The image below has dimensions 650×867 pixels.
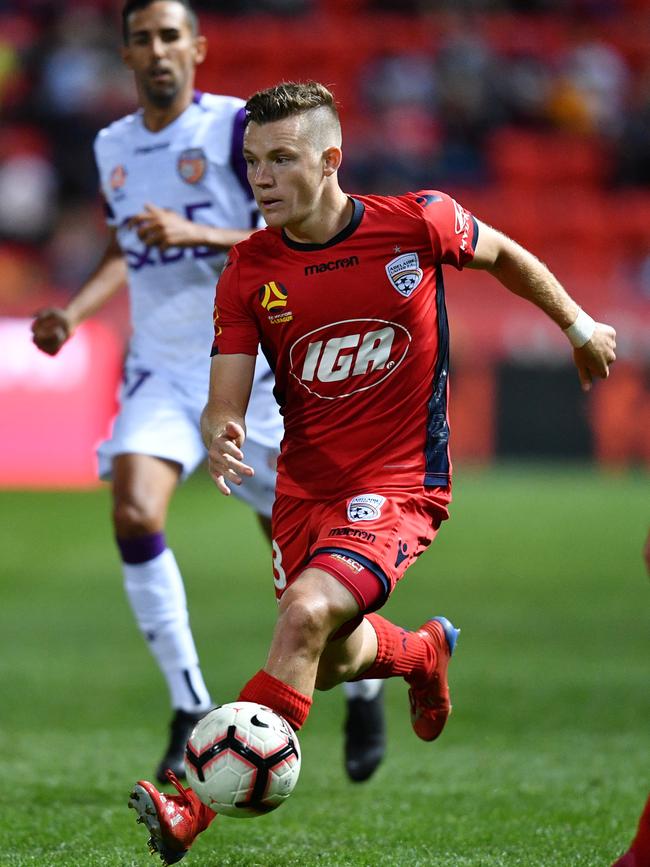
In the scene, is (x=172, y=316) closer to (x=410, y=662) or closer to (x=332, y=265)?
(x=332, y=265)

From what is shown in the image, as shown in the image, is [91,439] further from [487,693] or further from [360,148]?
[487,693]

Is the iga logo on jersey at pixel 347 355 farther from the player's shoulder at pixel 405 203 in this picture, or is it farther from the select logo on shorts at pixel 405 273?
the player's shoulder at pixel 405 203

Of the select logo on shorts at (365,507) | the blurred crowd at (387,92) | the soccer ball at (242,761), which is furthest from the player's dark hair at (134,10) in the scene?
the blurred crowd at (387,92)

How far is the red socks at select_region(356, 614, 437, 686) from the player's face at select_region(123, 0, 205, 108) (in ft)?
7.90

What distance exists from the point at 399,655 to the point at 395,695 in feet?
11.0

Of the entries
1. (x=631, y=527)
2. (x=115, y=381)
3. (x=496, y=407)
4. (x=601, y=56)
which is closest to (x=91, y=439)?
(x=115, y=381)

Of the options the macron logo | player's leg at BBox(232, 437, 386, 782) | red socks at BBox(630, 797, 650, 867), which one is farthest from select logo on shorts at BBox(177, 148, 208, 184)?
red socks at BBox(630, 797, 650, 867)

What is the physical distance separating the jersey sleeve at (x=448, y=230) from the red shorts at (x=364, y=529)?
28.7 inches

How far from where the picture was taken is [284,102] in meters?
4.25

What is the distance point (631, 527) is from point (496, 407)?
4.19 metres

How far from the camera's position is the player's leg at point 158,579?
5543 mm

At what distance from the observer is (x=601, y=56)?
23.3m

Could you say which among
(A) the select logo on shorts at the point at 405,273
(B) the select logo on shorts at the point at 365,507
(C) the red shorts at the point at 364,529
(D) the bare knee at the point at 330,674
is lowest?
(D) the bare knee at the point at 330,674

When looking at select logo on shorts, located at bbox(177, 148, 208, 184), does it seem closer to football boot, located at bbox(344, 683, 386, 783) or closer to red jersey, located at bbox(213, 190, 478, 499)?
red jersey, located at bbox(213, 190, 478, 499)
